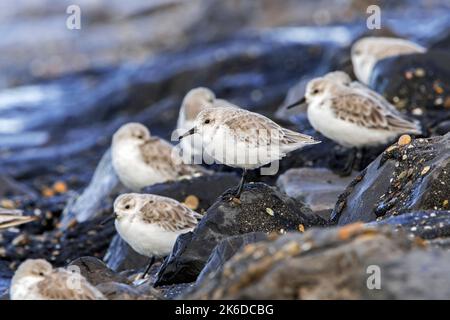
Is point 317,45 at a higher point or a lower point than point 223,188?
lower

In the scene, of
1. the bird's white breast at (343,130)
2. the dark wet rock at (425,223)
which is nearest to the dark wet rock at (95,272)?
the dark wet rock at (425,223)

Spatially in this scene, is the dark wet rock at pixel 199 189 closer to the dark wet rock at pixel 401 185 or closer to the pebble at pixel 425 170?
the dark wet rock at pixel 401 185

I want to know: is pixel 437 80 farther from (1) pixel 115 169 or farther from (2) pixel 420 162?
(2) pixel 420 162

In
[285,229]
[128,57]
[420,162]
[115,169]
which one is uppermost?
[420,162]

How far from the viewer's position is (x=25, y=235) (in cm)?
A: 1202

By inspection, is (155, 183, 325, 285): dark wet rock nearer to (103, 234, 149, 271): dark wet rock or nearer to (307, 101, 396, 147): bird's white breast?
(103, 234, 149, 271): dark wet rock

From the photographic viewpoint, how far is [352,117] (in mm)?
10492

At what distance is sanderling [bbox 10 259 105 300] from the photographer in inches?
236

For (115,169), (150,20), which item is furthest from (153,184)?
(150,20)

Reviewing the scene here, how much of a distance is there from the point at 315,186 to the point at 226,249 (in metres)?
3.79

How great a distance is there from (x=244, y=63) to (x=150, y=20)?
11.7 m

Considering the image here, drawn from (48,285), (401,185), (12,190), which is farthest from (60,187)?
(48,285)
